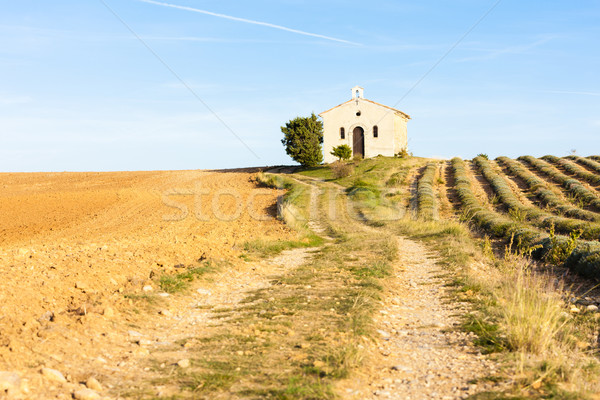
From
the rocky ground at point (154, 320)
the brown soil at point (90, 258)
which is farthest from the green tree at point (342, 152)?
the rocky ground at point (154, 320)

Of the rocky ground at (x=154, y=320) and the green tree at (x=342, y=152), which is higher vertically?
the green tree at (x=342, y=152)

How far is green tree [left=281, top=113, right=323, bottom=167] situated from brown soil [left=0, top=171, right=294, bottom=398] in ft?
62.6

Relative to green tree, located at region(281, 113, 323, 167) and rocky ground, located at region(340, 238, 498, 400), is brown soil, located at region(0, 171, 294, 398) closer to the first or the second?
rocky ground, located at region(340, 238, 498, 400)

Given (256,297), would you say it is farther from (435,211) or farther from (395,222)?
(435,211)

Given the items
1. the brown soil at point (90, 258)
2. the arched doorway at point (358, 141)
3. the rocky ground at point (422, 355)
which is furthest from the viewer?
the arched doorway at point (358, 141)

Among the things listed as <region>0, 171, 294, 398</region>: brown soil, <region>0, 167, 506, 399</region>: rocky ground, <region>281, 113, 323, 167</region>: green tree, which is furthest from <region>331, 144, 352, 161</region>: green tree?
<region>0, 167, 506, 399</region>: rocky ground

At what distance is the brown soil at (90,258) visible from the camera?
6.05 meters

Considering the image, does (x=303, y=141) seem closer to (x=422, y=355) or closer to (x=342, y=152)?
(x=342, y=152)

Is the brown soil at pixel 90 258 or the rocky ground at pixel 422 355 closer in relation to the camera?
the rocky ground at pixel 422 355

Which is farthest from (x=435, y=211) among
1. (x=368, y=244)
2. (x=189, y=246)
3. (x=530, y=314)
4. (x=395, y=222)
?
(x=530, y=314)

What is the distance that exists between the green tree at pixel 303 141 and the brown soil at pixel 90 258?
62.6 feet

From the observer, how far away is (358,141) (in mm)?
54375

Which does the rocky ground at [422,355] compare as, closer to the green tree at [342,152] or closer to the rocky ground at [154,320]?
the rocky ground at [154,320]

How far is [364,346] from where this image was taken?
20.9 ft
